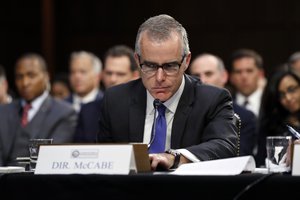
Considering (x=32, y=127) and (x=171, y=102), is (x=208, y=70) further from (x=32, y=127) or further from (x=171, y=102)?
(x=171, y=102)

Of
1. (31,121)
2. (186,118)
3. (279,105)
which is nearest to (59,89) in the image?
(31,121)

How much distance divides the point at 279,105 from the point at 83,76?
3.24m

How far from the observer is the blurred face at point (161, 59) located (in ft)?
11.0

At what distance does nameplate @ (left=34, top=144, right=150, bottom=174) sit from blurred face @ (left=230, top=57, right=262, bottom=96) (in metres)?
5.24

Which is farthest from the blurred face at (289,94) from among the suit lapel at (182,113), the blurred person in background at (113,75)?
the suit lapel at (182,113)

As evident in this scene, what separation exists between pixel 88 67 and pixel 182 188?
6217 millimetres

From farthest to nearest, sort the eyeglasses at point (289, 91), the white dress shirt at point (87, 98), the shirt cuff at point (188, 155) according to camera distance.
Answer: the white dress shirt at point (87, 98)
the eyeglasses at point (289, 91)
the shirt cuff at point (188, 155)

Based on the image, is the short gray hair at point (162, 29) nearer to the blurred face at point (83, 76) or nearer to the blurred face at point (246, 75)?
the blurred face at point (246, 75)

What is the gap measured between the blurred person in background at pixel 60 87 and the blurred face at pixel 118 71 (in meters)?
3.13

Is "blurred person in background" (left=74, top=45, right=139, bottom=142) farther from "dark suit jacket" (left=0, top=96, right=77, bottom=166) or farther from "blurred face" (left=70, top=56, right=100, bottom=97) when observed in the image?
"blurred face" (left=70, top=56, right=100, bottom=97)

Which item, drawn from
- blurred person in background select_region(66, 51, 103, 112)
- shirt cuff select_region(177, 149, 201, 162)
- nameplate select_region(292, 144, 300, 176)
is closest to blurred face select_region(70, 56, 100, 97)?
blurred person in background select_region(66, 51, 103, 112)

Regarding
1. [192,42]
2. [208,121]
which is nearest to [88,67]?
[192,42]

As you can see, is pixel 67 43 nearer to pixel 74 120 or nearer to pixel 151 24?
pixel 74 120

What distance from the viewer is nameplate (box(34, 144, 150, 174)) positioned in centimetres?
275
